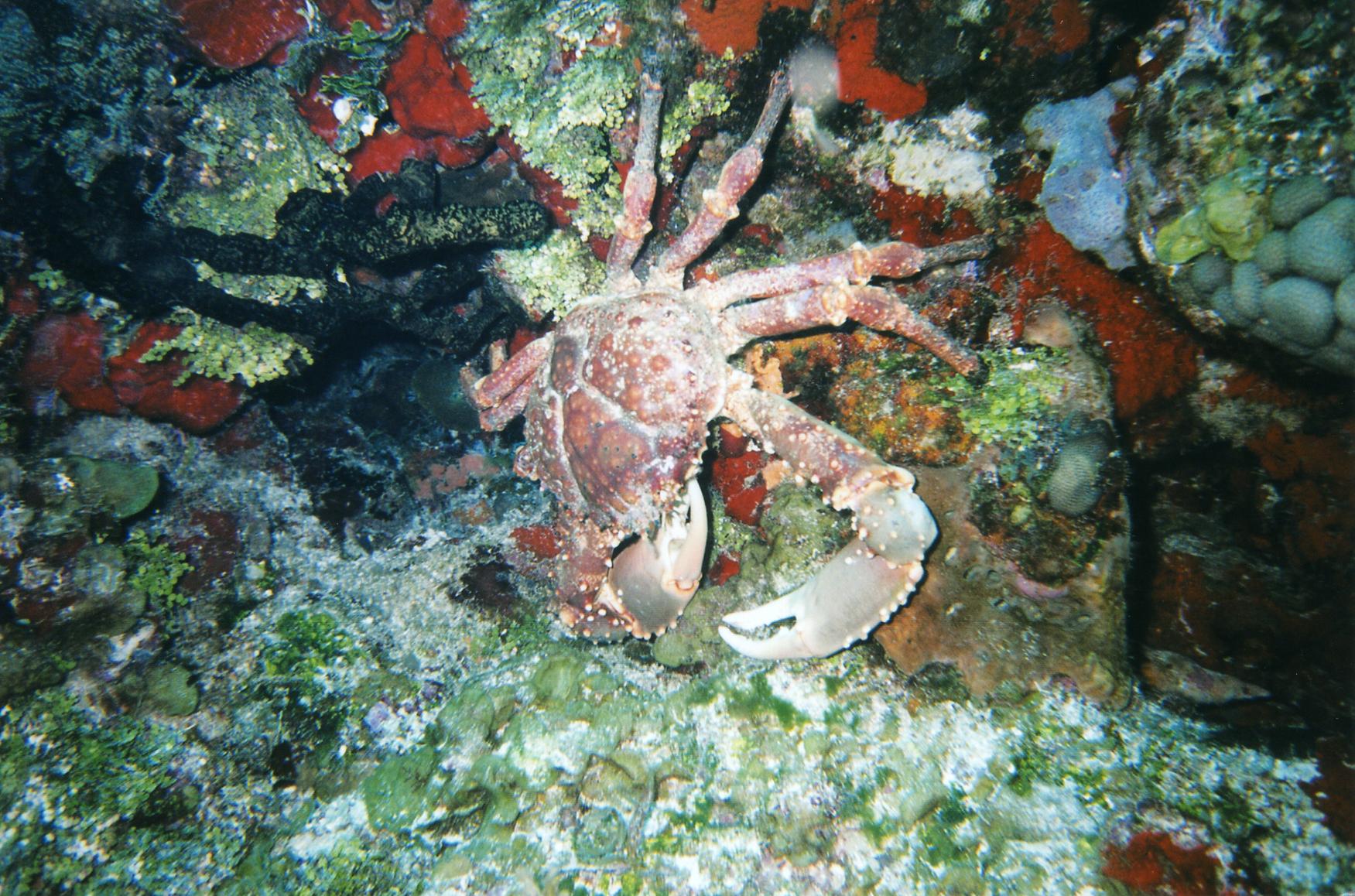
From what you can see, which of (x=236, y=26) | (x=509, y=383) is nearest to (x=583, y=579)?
(x=509, y=383)

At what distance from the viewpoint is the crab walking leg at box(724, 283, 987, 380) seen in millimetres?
2666

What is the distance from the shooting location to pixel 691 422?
9.48 feet

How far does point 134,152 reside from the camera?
340cm

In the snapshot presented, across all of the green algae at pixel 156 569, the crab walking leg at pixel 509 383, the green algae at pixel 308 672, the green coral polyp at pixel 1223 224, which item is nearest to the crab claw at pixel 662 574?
the crab walking leg at pixel 509 383

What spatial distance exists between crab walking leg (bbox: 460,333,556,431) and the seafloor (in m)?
0.45

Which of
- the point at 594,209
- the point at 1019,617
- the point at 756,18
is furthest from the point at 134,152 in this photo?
the point at 1019,617

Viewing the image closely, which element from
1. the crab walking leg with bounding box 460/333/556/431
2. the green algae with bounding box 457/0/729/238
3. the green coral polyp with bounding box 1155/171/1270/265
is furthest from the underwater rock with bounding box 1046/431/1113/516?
the crab walking leg with bounding box 460/333/556/431

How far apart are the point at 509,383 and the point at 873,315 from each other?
2.46m

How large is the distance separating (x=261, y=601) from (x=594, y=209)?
371 cm

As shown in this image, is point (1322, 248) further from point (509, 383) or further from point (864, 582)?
point (509, 383)

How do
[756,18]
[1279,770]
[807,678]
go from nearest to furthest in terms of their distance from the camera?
[1279,770], [756,18], [807,678]

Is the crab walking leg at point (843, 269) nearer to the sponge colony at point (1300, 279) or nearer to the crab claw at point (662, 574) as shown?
the sponge colony at point (1300, 279)

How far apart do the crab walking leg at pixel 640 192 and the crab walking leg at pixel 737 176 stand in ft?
1.06

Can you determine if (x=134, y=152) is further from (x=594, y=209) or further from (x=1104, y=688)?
(x=1104, y=688)
